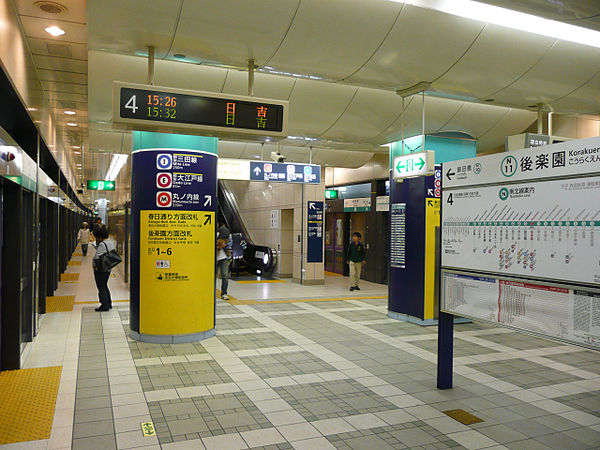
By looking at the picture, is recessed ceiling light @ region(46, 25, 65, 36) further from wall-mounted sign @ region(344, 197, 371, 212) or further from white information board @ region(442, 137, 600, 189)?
wall-mounted sign @ region(344, 197, 371, 212)

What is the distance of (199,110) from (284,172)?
5564 mm

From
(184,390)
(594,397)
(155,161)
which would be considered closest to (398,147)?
(155,161)

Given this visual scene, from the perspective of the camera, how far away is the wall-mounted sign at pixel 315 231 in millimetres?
13523

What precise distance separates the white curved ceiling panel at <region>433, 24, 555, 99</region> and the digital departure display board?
2.02m

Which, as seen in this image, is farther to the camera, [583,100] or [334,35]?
[583,100]

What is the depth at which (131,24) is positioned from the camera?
426cm

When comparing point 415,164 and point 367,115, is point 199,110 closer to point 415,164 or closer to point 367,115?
point 415,164

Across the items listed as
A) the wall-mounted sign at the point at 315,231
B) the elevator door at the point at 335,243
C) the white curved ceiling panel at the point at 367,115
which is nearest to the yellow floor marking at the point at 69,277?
the wall-mounted sign at the point at 315,231

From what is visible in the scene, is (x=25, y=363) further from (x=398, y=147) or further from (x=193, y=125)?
(x=398, y=147)

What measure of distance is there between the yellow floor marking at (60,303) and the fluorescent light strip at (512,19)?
25.6 feet

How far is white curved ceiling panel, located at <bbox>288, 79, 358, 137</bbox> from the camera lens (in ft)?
22.3

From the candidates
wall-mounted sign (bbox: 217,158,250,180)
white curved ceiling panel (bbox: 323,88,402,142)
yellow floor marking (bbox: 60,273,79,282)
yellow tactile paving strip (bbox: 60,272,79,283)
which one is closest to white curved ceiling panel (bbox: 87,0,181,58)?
white curved ceiling panel (bbox: 323,88,402,142)

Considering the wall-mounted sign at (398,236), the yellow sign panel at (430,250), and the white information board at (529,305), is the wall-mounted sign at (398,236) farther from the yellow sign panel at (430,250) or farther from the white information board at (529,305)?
the white information board at (529,305)

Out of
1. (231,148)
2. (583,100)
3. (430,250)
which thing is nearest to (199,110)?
(430,250)
